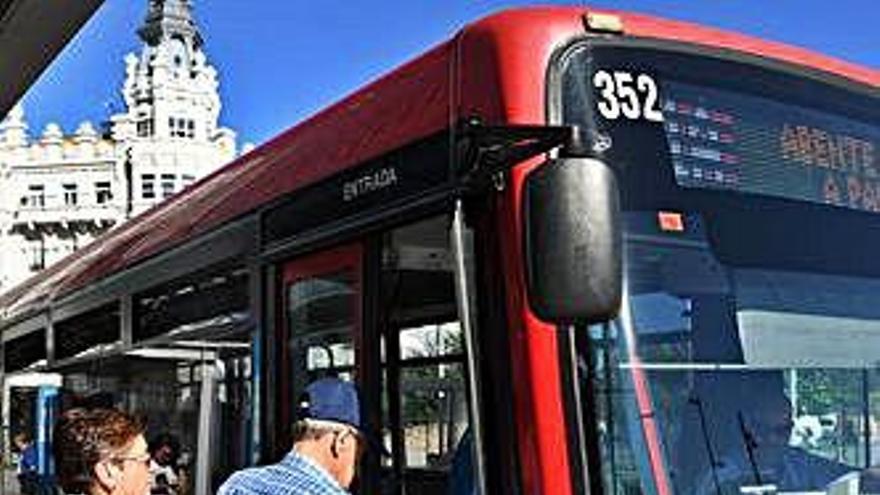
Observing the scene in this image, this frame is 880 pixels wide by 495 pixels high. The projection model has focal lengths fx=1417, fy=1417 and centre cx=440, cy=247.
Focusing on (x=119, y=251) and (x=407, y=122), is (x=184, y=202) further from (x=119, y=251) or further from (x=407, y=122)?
(x=407, y=122)

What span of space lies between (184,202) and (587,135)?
386 cm

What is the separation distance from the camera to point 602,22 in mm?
4012

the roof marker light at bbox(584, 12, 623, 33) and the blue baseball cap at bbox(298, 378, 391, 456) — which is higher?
the roof marker light at bbox(584, 12, 623, 33)

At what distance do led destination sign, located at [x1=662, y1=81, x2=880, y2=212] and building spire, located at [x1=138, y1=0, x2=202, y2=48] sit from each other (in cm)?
10765

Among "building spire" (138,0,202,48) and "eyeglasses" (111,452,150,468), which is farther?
"building spire" (138,0,202,48)

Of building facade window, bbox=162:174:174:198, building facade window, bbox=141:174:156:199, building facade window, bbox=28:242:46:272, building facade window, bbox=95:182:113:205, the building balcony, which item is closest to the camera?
building facade window, bbox=28:242:46:272

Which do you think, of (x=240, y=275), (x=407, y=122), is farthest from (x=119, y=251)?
(x=407, y=122)

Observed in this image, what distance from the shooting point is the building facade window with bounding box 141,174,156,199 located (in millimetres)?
94812

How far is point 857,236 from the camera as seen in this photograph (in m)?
4.18

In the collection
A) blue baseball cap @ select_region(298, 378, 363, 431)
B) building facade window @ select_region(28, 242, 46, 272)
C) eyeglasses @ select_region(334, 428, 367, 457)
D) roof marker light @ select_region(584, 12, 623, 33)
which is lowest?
eyeglasses @ select_region(334, 428, 367, 457)

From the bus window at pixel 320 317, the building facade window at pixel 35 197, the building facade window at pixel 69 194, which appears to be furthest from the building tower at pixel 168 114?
the bus window at pixel 320 317

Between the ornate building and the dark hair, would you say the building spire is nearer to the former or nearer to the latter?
the ornate building

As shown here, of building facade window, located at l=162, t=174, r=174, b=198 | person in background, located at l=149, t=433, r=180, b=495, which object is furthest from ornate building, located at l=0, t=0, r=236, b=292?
person in background, located at l=149, t=433, r=180, b=495

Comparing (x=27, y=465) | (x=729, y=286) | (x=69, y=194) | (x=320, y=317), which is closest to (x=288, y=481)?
(x=729, y=286)
